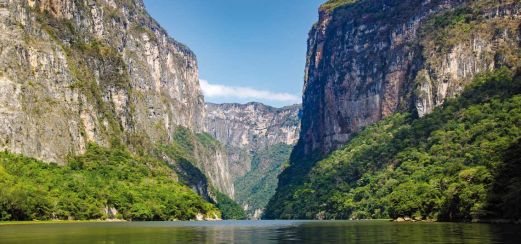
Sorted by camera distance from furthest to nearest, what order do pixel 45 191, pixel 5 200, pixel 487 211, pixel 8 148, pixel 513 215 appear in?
1. pixel 8 148
2. pixel 45 191
3. pixel 5 200
4. pixel 487 211
5. pixel 513 215

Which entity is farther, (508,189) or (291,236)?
(508,189)

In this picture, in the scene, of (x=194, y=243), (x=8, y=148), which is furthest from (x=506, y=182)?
(x=8, y=148)

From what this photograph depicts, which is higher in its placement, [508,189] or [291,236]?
[508,189]

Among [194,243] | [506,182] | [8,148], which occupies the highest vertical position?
[8,148]

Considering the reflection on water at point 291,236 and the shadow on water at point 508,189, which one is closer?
the reflection on water at point 291,236

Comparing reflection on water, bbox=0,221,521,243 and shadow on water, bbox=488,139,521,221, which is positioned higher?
shadow on water, bbox=488,139,521,221

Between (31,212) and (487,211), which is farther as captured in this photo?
(31,212)

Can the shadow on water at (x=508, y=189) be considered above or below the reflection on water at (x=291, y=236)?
above

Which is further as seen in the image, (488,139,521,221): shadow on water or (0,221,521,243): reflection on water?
(488,139,521,221): shadow on water

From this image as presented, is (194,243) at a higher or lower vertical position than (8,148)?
lower

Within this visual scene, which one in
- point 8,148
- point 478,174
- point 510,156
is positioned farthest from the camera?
point 8,148

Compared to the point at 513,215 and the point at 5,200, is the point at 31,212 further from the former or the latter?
the point at 513,215
